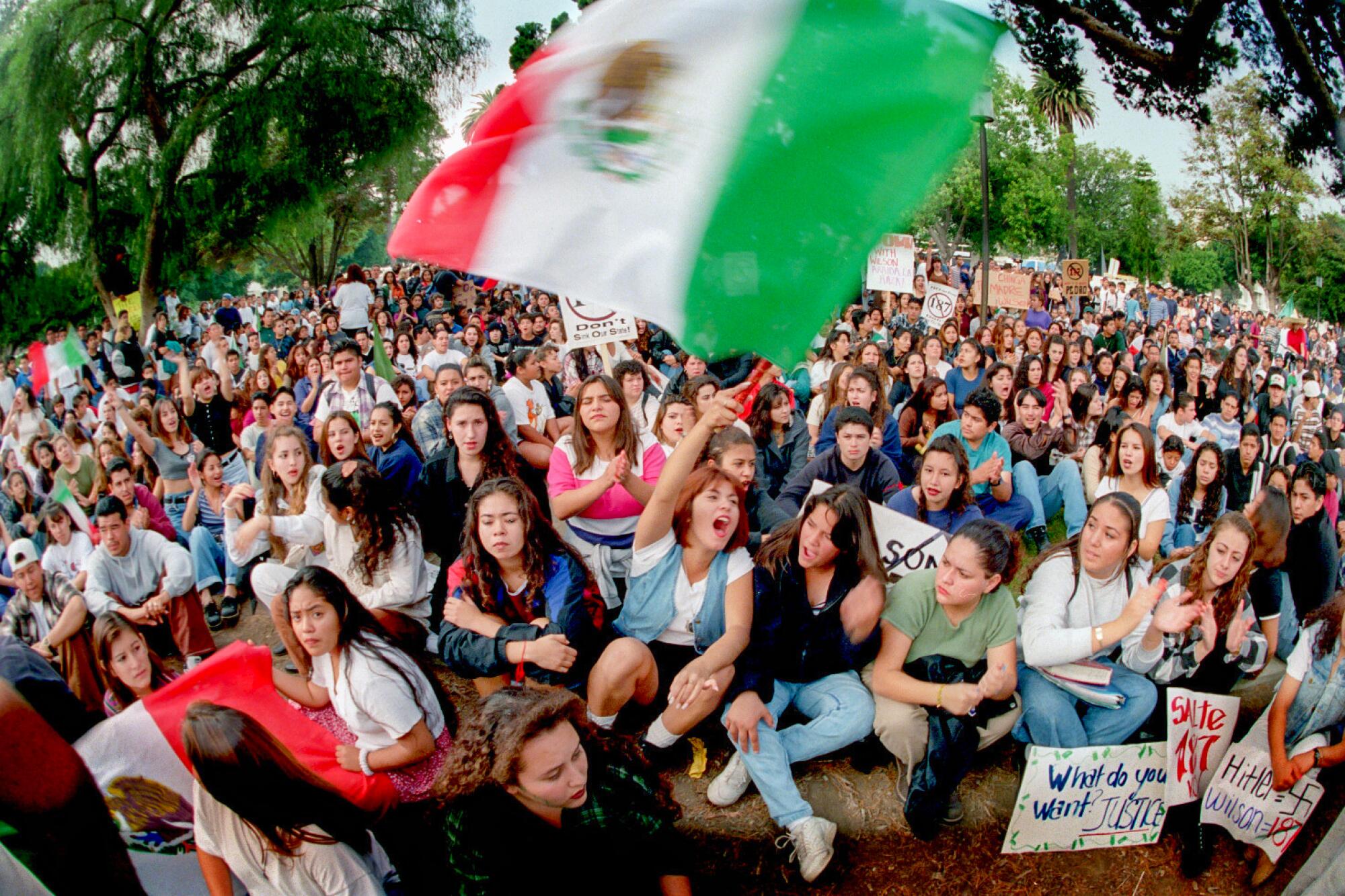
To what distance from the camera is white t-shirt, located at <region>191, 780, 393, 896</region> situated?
2.51 metres

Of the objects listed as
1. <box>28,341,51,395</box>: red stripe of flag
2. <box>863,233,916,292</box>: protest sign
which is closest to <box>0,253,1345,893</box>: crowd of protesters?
<box>28,341,51,395</box>: red stripe of flag

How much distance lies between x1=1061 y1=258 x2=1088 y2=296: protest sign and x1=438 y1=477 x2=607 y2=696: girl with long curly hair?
9798mm

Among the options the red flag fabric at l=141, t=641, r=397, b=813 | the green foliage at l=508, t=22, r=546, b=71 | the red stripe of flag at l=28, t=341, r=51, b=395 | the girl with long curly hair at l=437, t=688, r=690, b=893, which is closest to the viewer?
the girl with long curly hair at l=437, t=688, r=690, b=893

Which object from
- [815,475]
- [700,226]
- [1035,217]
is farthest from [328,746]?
[1035,217]

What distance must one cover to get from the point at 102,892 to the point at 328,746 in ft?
2.62

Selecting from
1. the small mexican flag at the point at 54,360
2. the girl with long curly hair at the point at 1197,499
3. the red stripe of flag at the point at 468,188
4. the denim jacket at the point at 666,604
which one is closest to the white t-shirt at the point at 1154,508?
the girl with long curly hair at the point at 1197,499

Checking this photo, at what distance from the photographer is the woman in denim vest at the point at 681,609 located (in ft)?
10.3

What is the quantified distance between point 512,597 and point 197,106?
74.8 ft

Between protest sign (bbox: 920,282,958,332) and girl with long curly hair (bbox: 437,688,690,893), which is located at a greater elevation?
girl with long curly hair (bbox: 437,688,690,893)

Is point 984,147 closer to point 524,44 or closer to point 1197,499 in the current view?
point 1197,499

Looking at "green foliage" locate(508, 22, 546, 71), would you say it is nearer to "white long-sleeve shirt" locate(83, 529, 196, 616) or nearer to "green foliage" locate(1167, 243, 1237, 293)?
"white long-sleeve shirt" locate(83, 529, 196, 616)

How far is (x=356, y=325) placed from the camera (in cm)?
1099

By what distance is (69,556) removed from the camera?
487 cm

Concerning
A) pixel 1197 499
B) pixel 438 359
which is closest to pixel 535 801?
pixel 1197 499
